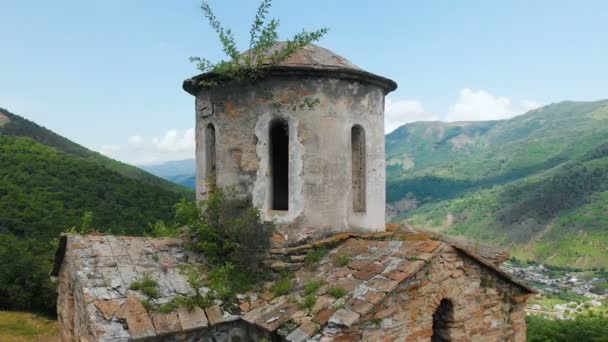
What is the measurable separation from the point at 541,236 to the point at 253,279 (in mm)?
53168

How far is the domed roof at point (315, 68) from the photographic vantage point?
20.5 feet

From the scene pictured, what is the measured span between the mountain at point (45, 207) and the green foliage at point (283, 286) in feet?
44.1

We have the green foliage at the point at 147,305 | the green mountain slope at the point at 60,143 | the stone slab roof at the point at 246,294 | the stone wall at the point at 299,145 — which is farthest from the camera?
the green mountain slope at the point at 60,143

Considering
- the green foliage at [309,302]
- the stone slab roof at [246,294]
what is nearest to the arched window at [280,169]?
the stone slab roof at [246,294]

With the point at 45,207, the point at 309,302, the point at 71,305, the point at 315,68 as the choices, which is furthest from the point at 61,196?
the point at 309,302

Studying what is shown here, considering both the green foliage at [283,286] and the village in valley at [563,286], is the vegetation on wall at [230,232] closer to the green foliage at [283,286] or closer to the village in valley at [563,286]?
the green foliage at [283,286]

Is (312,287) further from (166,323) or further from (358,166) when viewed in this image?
(358,166)

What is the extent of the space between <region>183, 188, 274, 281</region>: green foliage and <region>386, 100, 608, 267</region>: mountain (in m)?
46.7

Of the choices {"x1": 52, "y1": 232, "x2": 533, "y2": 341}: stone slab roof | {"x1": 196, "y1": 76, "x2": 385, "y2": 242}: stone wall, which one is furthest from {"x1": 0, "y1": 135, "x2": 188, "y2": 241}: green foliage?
{"x1": 196, "y1": 76, "x2": 385, "y2": 242}: stone wall

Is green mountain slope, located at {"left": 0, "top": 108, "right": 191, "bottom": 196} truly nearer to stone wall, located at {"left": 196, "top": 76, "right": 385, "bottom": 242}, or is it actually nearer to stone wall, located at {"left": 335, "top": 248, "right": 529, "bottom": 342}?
stone wall, located at {"left": 196, "top": 76, "right": 385, "bottom": 242}

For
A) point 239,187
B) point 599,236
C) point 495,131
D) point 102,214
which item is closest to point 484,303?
point 239,187

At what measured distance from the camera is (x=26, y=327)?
53.6ft

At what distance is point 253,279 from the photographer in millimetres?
6020

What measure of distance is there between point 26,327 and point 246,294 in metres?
14.3
